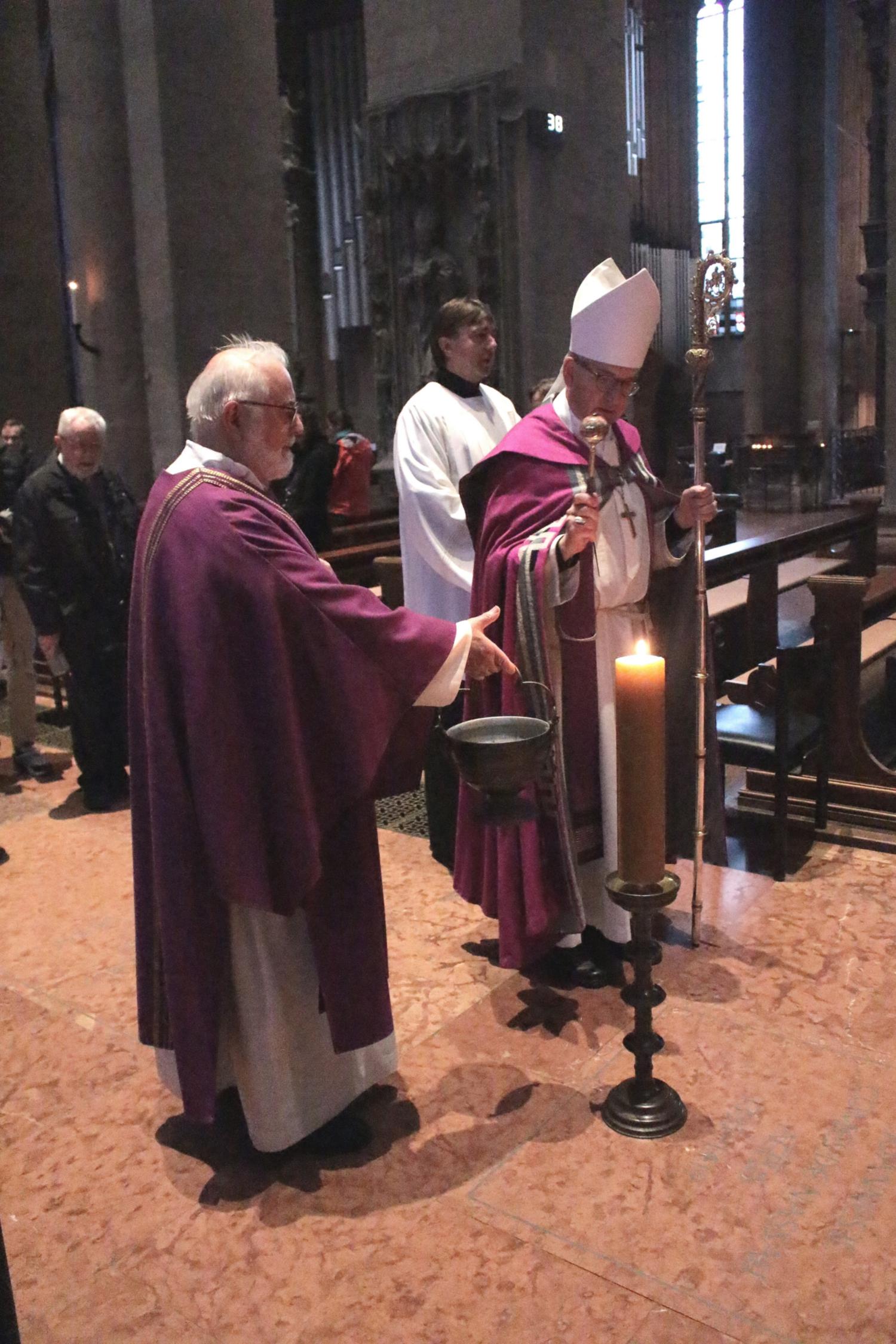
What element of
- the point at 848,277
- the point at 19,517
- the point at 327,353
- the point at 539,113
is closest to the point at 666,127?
the point at 848,277

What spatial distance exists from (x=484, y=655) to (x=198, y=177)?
564 cm

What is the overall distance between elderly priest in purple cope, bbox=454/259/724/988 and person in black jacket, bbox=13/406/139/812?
7.09 ft

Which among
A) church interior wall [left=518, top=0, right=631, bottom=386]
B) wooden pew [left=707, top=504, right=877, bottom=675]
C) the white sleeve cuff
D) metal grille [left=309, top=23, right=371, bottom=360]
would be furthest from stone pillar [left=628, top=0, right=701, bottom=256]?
the white sleeve cuff

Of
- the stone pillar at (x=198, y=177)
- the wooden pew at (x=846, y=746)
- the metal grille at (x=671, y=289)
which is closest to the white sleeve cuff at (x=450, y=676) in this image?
the wooden pew at (x=846, y=746)

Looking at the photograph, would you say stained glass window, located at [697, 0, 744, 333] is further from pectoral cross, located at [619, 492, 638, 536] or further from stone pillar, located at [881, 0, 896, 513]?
pectoral cross, located at [619, 492, 638, 536]

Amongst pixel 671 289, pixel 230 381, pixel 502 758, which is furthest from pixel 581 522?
pixel 671 289

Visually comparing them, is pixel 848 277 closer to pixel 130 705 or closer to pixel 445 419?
pixel 445 419

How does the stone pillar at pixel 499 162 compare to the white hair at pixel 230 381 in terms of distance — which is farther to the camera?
the stone pillar at pixel 499 162

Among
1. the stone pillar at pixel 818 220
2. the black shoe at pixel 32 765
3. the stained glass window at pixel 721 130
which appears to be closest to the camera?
the black shoe at pixel 32 765

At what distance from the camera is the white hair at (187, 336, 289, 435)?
227cm

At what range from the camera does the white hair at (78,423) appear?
471 cm

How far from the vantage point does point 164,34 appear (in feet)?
22.1

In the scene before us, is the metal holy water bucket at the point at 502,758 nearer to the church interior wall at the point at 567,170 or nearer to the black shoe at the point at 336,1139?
the black shoe at the point at 336,1139

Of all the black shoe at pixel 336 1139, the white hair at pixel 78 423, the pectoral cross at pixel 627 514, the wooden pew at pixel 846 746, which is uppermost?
the white hair at pixel 78 423
